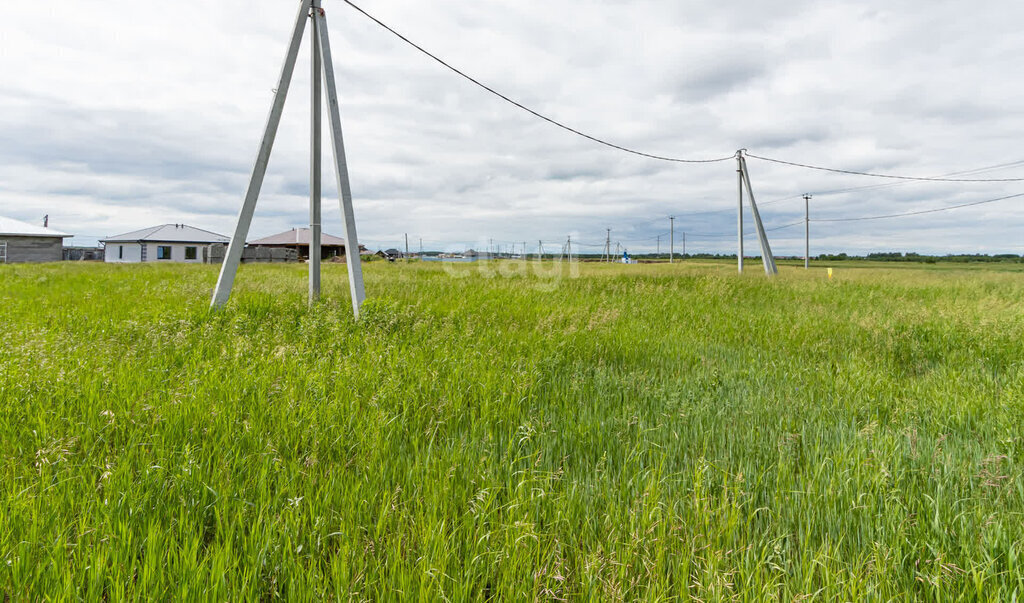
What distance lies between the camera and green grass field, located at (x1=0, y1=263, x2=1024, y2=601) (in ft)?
5.35

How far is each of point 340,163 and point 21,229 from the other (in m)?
53.5

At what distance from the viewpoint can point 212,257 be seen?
129ft

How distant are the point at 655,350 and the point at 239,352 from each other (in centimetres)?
500

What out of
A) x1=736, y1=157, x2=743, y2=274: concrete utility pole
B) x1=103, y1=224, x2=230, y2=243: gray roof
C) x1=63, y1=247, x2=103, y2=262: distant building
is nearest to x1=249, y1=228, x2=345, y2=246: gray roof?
x1=103, y1=224, x2=230, y2=243: gray roof

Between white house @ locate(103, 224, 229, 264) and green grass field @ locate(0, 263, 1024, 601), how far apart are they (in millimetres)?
57369

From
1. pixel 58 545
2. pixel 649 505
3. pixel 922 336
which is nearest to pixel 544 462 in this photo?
pixel 649 505

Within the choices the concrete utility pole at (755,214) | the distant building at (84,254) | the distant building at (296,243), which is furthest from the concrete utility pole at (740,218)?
the distant building at (84,254)

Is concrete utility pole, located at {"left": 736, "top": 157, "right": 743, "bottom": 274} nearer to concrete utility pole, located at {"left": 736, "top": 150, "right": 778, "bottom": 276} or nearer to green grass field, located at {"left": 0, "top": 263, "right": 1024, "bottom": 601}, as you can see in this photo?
concrete utility pole, located at {"left": 736, "top": 150, "right": 778, "bottom": 276}

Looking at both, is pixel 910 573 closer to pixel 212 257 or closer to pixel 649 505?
pixel 649 505

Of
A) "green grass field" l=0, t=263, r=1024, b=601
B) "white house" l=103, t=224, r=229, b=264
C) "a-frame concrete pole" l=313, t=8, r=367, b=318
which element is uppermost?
"white house" l=103, t=224, r=229, b=264

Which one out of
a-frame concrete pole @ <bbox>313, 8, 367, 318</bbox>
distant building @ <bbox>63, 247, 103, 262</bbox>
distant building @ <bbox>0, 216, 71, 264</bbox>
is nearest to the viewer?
a-frame concrete pole @ <bbox>313, 8, 367, 318</bbox>

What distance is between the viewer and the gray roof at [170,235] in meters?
51.1

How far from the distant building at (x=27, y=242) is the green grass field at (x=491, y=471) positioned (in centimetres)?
5029

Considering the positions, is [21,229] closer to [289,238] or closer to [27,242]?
[27,242]
